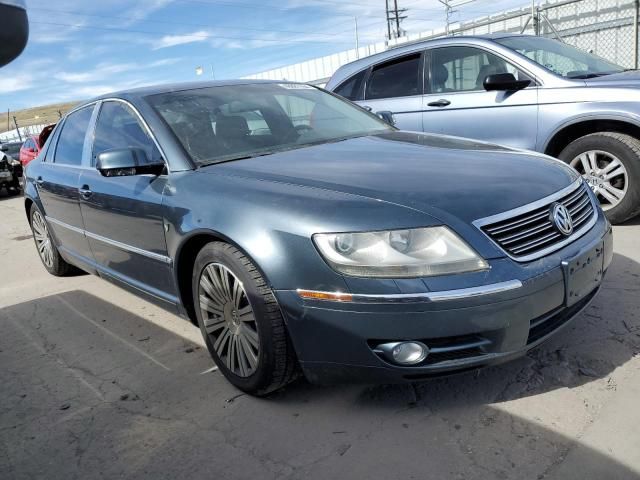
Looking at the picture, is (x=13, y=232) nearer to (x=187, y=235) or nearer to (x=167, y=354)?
(x=167, y=354)

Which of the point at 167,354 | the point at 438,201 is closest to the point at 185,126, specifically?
the point at 167,354

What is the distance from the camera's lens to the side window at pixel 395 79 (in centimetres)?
572

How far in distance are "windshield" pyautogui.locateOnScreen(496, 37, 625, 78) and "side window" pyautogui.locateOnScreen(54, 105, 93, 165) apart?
146 inches

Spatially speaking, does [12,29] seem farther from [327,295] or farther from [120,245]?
Result: [120,245]

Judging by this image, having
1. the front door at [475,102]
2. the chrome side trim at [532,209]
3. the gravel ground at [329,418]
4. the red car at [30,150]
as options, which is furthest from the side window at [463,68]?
the red car at [30,150]

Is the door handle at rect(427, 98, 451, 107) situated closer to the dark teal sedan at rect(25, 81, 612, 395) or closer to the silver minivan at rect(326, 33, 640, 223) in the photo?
the silver minivan at rect(326, 33, 640, 223)

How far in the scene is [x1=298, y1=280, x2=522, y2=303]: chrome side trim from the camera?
2025mm

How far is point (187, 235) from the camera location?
2674mm

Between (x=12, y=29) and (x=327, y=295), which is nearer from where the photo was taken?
(x=12, y=29)

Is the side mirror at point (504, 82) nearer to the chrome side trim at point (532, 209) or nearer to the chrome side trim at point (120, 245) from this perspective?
the chrome side trim at point (532, 209)

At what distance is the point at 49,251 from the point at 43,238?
19 centimetres

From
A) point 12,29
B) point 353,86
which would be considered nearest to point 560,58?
point 353,86

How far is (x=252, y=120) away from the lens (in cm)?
333

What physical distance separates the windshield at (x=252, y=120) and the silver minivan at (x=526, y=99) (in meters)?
0.71
